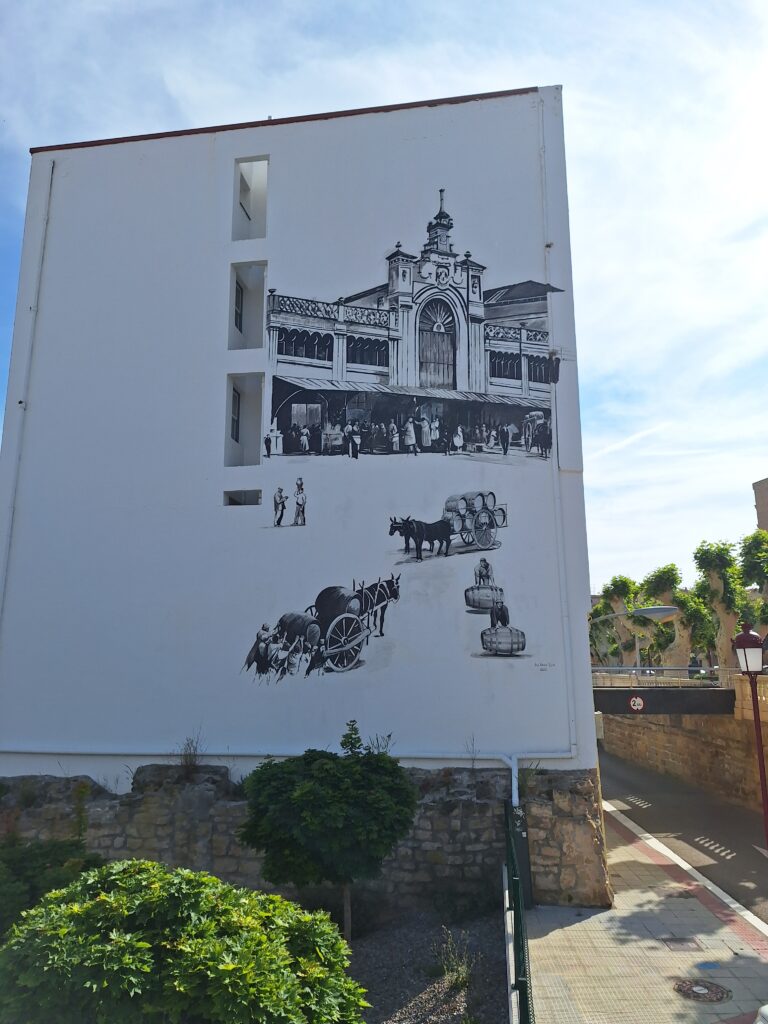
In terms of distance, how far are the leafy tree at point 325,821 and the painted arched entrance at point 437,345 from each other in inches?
278

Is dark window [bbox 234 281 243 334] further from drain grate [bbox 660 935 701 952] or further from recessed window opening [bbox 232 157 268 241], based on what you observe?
drain grate [bbox 660 935 701 952]

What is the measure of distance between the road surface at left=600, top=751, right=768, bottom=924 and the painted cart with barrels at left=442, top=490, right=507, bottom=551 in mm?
6712

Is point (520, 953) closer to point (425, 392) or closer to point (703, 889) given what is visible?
point (703, 889)

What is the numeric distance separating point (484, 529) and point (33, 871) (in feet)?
27.1

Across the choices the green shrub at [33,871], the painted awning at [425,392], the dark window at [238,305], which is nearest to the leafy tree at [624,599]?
the painted awning at [425,392]

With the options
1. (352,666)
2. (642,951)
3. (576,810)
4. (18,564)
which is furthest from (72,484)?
(642,951)

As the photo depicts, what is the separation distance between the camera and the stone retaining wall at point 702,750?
1792 centimetres

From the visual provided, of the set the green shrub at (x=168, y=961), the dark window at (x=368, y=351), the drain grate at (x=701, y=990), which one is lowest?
the drain grate at (x=701, y=990)

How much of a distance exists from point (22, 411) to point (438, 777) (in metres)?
10.5

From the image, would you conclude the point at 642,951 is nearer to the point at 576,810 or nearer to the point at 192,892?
the point at 576,810

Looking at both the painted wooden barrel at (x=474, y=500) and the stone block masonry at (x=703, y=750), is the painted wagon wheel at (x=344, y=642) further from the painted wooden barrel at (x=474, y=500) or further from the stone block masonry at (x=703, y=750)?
the stone block masonry at (x=703, y=750)

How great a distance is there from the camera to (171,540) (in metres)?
13.8

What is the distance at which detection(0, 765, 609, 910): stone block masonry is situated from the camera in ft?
37.0

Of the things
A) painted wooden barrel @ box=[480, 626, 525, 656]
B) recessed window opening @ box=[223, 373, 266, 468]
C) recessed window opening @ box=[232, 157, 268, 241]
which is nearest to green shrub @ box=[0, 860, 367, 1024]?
painted wooden barrel @ box=[480, 626, 525, 656]
